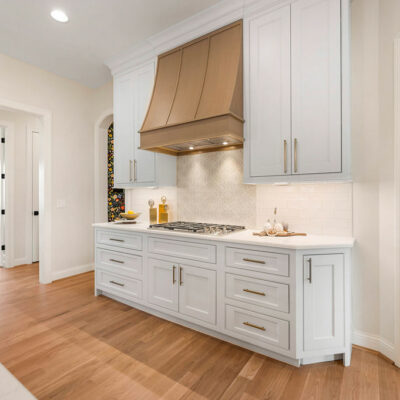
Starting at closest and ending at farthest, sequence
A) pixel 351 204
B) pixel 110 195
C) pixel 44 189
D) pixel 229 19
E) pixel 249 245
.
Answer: pixel 249 245, pixel 351 204, pixel 229 19, pixel 44 189, pixel 110 195

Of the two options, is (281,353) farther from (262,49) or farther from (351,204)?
(262,49)

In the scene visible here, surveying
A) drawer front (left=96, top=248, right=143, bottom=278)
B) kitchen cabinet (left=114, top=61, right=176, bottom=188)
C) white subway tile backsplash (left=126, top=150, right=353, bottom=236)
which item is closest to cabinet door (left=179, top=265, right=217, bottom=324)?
drawer front (left=96, top=248, right=143, bottom=278)

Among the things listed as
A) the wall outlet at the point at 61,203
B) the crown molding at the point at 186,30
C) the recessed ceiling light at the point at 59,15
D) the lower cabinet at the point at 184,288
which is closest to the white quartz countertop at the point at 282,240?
the lower cabinet at the point at 184,288

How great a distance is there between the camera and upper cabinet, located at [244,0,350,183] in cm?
191

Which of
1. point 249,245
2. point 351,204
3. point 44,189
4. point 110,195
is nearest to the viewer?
point 249,245

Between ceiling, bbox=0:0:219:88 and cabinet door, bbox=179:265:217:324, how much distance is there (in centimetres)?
247

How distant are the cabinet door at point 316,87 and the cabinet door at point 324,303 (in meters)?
0.71

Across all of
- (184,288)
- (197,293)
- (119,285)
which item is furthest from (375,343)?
(119,285)

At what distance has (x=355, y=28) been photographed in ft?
6.93

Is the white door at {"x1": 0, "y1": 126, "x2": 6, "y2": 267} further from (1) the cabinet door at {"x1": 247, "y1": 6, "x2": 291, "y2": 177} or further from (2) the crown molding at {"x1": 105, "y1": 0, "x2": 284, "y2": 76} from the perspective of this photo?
(1) the cabinet door at {"x1": 247, "y1": 6, "x2": 291, "y2": 177}

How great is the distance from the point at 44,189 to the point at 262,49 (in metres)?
3.33

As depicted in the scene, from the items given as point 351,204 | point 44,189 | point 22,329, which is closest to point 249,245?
point 351,204

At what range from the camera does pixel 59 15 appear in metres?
2.52

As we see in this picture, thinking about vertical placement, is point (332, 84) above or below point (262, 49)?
below
